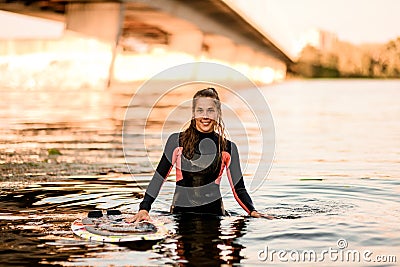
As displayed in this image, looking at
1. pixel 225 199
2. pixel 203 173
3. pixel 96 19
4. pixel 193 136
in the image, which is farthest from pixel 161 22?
pixel 193 136

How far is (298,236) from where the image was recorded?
25.5ft

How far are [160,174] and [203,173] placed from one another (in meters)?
0.53

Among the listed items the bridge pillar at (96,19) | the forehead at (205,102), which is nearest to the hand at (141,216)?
the forehead at (205,102)

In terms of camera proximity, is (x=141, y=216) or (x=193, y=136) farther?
(x=193, y=136)

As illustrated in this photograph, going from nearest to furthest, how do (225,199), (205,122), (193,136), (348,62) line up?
(205,122)
(193,136)
(225,199)
(348,62)

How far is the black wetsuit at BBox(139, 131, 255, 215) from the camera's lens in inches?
326

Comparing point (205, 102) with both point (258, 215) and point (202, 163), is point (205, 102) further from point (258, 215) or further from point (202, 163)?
point (258, 215)

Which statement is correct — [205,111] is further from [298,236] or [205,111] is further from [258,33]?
[258,33]

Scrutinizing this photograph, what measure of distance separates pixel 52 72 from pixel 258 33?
95.0 feet

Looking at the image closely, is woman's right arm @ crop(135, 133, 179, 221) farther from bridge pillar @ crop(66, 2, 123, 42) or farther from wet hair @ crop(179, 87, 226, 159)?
bridge pillar @ crop(66, 2, 123, 42)

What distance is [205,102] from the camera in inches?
313

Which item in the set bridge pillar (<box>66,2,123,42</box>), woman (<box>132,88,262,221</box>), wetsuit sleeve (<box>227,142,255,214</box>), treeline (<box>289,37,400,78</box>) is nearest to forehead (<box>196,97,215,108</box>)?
woman (<box>132,88,262,221</box>)

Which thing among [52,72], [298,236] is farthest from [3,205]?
[52,72]

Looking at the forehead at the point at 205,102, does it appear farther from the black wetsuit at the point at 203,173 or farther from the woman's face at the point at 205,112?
the black wetsuit at the point at 203,173
